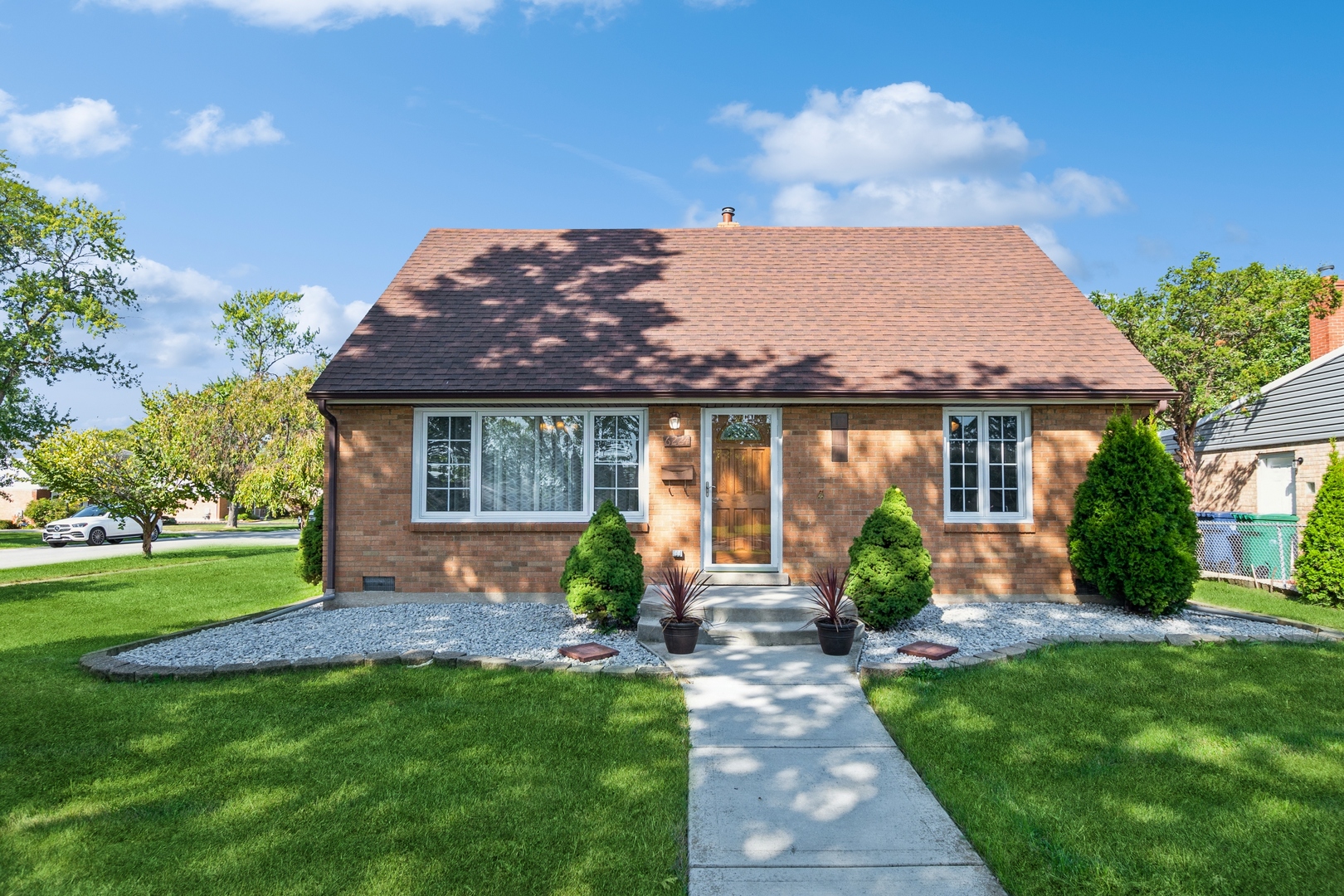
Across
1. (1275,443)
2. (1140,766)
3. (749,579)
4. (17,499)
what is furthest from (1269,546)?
(17,499)

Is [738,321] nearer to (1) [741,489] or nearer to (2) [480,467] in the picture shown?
(1) [741,489]

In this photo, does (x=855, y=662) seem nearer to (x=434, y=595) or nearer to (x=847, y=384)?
(x=847, y=384)

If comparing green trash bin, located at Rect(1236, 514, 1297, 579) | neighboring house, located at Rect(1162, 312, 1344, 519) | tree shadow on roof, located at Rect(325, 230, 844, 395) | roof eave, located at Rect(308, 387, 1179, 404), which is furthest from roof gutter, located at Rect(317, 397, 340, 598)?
neighboring house, located at Rect(1162, 312, 1344, 519)

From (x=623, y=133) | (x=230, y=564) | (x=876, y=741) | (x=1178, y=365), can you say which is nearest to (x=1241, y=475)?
(x=1178, y=365)

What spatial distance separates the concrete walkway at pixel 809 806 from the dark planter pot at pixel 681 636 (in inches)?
40.7

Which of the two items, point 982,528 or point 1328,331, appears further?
point 1328,331

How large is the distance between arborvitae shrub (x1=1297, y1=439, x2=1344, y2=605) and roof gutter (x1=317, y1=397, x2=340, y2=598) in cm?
1382

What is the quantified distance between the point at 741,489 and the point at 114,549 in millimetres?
21611

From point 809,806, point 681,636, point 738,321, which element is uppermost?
point 738,321

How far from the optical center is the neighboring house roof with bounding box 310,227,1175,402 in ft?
32.8

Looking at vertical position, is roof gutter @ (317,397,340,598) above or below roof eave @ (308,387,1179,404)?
below

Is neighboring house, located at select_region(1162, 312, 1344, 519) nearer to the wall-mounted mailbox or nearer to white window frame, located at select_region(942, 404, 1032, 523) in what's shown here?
white window frame, located at select_region(942, 404, 1032, 523)

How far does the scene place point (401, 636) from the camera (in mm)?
8078

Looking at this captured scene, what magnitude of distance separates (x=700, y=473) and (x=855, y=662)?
153 inches
